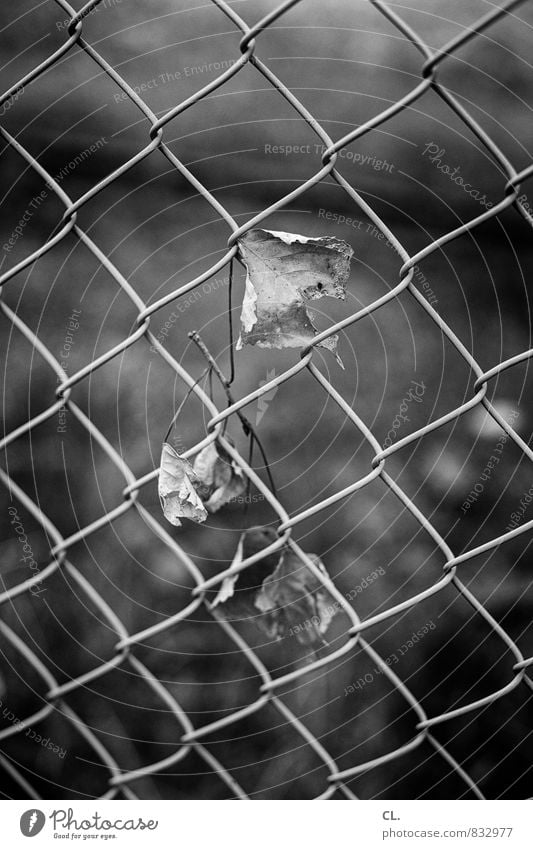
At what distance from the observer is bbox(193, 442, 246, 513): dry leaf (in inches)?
23.3

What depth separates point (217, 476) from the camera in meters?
0.61

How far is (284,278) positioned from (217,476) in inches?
7.4

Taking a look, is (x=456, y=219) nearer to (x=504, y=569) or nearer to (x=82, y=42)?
(x=504, y=569)

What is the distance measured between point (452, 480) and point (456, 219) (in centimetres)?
54

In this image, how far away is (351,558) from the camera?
121 cm

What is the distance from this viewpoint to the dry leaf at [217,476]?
1.94 ft
